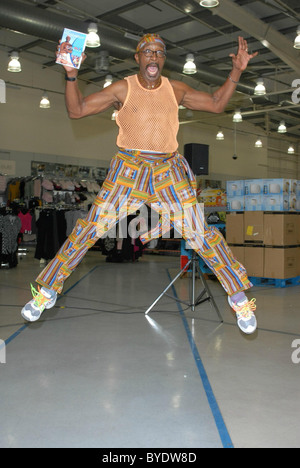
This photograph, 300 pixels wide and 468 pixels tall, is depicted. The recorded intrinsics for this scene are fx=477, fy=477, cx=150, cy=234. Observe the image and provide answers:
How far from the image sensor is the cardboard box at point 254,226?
689cm

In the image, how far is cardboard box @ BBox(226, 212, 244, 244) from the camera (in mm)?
7123

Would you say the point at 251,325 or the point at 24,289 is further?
the point at 24,289

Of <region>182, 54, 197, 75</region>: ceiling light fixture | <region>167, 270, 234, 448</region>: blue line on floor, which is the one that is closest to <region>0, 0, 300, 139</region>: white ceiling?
<region>182, 54, 197, 75</region>: ceiling light fixture

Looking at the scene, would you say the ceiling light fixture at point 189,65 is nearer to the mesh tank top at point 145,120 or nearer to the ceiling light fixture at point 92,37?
the ceiling light fixture at point 92,37

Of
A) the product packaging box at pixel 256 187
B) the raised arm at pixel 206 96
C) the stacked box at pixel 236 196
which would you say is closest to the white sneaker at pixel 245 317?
the raised arm at pixel 206 96

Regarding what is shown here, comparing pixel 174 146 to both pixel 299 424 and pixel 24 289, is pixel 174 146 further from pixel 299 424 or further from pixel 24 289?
pixel 24 289

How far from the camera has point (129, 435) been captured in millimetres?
1953

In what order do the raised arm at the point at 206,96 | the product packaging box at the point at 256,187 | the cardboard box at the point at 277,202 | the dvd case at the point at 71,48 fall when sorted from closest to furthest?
1. the dvd case at the point at 71,48
2. the raised arm at the point at 206,96
3. the cardboard box at the point at 277,202
4. the product packaging box at the point at 256,187

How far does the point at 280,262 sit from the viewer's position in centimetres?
670

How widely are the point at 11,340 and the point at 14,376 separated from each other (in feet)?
2.81

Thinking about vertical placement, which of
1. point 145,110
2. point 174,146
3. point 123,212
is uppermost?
point 145,110

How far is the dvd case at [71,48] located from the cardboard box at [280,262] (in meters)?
4.94

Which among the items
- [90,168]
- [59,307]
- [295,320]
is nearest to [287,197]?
[295,320]

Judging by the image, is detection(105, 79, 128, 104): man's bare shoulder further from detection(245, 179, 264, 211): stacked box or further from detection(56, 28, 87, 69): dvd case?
detection(245, 179, 264, 211): stacked box
